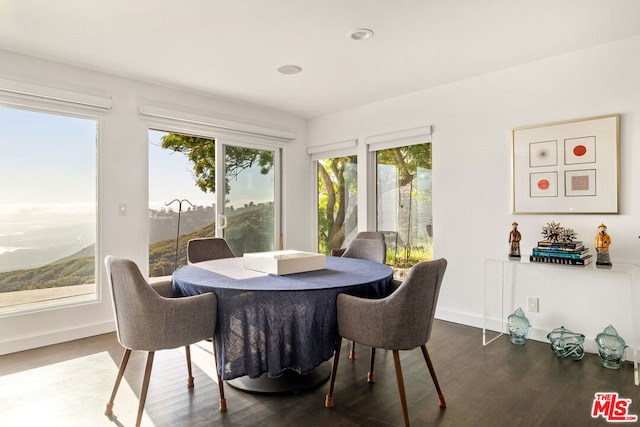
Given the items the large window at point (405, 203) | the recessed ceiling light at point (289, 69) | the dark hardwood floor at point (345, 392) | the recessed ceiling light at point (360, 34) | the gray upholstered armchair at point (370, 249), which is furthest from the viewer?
the large window at point (405, 203)

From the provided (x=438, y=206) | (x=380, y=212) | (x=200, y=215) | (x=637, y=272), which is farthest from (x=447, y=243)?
(x=200, y=215)

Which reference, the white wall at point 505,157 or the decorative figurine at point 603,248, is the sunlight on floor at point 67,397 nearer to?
the white wall at point 505,157

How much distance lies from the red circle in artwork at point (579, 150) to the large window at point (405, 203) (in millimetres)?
1361

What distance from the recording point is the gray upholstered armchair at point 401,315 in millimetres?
1889

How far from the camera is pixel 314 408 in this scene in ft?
6.88

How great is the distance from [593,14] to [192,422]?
11.4 ft

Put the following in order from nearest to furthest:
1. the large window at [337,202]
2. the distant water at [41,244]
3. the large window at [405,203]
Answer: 1. the distant water at [41,244]
2. the large window at [405,203]
3. the large window at [337,202]

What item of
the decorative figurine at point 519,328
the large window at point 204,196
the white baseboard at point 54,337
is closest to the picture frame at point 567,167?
→ the decorative figurine at point 519,328

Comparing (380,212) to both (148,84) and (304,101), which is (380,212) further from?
(148,84)

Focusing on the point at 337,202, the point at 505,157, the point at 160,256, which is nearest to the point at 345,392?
the point at 505,157

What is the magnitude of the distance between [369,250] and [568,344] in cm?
168

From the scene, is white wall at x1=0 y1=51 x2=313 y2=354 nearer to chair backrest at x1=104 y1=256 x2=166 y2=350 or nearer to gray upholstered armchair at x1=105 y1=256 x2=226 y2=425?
gray upholstered armchair at x1=105 y1=256 x2=226 y2=425

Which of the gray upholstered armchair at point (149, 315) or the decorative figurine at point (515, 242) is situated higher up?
the decorative figurine at point (515, 242)

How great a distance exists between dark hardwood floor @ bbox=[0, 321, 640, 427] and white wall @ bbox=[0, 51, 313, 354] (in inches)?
9.5
